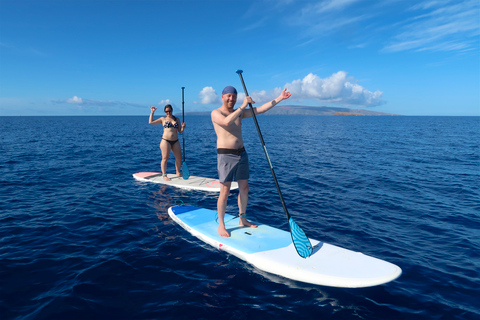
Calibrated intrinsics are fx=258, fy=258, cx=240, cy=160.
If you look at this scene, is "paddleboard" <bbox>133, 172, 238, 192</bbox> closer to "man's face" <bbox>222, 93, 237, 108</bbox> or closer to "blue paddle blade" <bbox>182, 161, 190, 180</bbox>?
"blue paddle blade" <bbox>182, 161, 190, 180</bbox>

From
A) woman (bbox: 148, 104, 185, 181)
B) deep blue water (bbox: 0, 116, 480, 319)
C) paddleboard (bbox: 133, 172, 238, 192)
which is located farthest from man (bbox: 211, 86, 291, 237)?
woman (bbox: 148, 104, 185, 181)

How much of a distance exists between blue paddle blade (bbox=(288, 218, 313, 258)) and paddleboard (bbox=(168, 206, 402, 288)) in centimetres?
10

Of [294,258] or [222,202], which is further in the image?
[222,202]

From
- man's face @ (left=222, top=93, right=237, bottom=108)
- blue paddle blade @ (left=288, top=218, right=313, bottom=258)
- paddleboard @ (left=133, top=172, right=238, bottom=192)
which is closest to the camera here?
blue paddle blade @ (left=288, top=218, right=313, bottom=258)

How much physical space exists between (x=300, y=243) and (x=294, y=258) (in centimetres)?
32

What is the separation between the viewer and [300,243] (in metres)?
5.18

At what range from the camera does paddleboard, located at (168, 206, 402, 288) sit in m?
4.39

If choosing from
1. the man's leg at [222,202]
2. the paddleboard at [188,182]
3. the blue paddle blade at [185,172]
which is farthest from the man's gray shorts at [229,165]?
the blue paddle blade at [185,172]

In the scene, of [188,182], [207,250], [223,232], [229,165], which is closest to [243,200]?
[223,232]

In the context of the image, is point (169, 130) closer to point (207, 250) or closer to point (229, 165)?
point (229, 165)

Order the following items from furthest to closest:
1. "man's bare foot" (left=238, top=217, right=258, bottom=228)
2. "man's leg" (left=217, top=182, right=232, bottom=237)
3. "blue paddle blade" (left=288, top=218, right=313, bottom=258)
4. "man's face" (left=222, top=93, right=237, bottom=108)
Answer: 1. "man's bare foot" (left=238, top=217, right=258, bottom=228)
2. "man's leg" (left=217, top=182, right=232, bottom=237)
3. "man's face" (left=222, top=93, right=237, bottom=108)
4. "blue paddle blade" (left=288, top=218, right=313, bottom=258)

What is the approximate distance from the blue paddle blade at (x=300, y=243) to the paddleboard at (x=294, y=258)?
0.31ft

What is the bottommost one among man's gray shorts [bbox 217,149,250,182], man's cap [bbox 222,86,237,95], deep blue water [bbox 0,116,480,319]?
deep blue water [bbox 0,116,480,319]

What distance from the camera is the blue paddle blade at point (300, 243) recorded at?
5.09 metres
